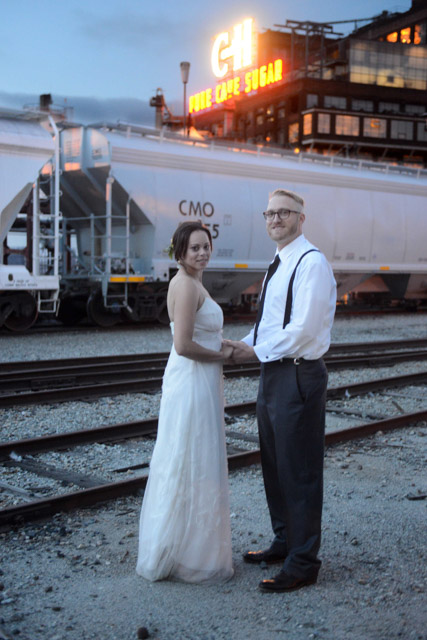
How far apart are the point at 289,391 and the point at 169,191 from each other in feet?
45.4

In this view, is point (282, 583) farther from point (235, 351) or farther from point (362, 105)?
point (362, 105)

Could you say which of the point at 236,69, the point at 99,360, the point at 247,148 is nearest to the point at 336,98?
the point at 236,69

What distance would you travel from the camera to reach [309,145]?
256 feet

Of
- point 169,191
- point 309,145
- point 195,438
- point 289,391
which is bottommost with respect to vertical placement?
point 195,438

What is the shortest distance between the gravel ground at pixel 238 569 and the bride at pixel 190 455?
0.55 feet

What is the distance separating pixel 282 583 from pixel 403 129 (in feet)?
269

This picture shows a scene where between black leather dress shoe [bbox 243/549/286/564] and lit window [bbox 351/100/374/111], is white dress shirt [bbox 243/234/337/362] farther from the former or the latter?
lit window [bbox 351/100/374/111]

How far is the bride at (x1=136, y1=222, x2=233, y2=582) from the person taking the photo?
12.6 ft

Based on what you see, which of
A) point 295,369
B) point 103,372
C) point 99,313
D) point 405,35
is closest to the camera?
point 295,369

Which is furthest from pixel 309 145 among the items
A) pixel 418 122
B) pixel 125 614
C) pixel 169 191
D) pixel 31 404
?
pixel 125 614

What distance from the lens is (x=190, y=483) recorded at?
3861mm

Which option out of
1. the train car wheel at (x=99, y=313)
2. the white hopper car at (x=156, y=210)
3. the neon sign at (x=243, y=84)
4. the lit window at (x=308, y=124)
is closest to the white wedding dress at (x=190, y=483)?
the white hopper car at (x=156, y=210)

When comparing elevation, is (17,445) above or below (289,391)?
below

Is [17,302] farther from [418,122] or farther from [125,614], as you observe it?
[418,122]
